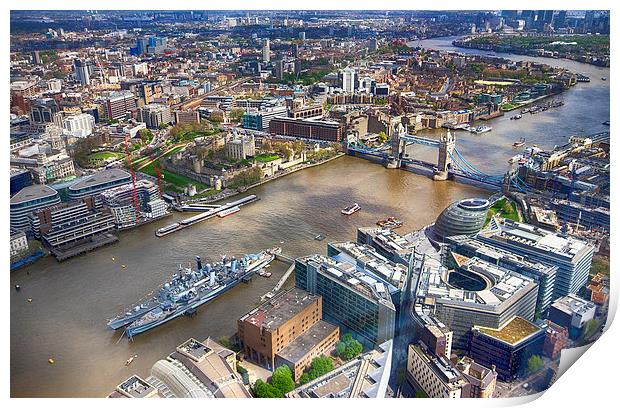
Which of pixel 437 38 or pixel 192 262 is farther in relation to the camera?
pixel 437 38

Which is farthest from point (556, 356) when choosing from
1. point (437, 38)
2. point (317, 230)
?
point (437, 38)

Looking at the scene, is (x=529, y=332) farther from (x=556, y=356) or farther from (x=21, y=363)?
(x=21, y=363)

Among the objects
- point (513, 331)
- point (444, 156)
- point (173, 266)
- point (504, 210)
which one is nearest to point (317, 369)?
point (513, 331)

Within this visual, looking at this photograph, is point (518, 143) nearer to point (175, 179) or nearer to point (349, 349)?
point (175, 179)

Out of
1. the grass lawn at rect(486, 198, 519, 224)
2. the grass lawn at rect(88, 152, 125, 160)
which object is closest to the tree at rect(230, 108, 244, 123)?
the grass lawn at rect(88, 152, 125, 160)

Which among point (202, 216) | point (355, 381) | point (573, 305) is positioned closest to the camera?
point (355, 381)

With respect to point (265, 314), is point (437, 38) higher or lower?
higher
